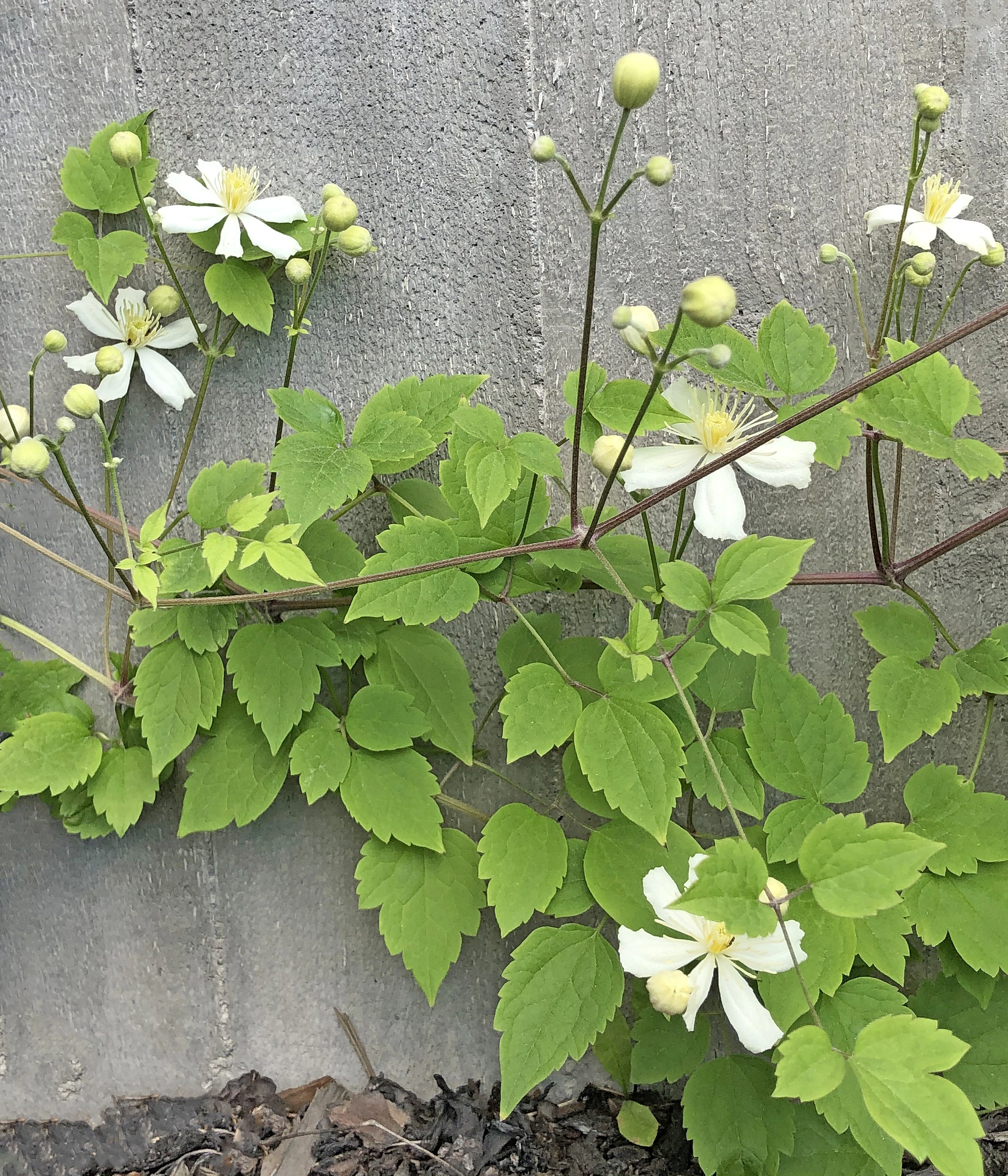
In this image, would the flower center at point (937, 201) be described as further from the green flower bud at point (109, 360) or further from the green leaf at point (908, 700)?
the green flower bud at point (109, 360)

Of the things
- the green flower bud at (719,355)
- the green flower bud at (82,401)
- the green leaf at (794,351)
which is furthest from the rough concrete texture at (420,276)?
the green flower bud at (719,355)

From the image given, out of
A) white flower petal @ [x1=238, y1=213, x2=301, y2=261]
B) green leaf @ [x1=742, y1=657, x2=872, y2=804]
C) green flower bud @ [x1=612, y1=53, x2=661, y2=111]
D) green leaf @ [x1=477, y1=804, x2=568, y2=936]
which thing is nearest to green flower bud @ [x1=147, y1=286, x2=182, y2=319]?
white flower petal @ [x1=238, y1=213, x2=301, y2=261]

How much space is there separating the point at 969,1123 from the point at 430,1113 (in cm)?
79

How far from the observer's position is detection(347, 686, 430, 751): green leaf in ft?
3.17

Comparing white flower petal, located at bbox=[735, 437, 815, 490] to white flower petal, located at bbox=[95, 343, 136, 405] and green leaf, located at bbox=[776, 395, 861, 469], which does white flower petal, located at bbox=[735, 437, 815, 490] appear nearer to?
green leaf, located at bbox=[776, 395, 861, 469]

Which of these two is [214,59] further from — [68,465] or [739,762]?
[739,762]

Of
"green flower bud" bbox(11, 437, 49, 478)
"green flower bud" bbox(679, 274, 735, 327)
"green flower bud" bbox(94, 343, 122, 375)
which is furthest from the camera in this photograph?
"green flower bud" bbox(94, 343, 122, 375)

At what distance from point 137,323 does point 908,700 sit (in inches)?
41.4

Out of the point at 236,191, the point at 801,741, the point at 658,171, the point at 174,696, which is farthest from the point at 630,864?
the point at 236,191

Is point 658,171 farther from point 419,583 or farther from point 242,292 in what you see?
point 242,292

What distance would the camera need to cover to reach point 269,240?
0.96m

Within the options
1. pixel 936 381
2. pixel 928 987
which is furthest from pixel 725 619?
pixel 928 987

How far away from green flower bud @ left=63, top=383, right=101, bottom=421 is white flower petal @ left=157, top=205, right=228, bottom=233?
9.9 inches

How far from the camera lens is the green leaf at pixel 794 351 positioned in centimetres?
90
